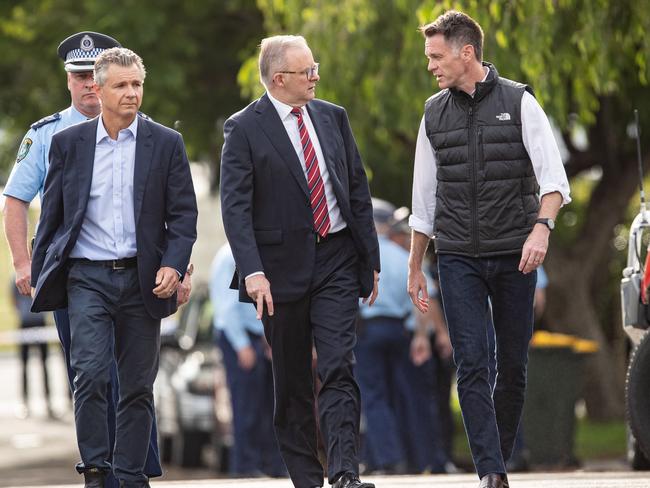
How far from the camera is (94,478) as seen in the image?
7.22 m

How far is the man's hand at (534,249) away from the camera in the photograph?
23.4 ft

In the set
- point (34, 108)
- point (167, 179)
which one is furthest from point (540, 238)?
point (34, 108)

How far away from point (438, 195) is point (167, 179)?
1.18 m

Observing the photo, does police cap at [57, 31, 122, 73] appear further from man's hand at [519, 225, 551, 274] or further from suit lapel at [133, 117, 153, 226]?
man's hand at [519, 225, 551, 274]

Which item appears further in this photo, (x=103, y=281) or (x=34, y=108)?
(x=34, y=108)

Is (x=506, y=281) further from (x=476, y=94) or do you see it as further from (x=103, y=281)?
(x=103, y=281)

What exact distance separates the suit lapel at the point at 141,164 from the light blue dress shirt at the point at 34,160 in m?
0.50

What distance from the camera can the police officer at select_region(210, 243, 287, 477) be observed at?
41.8 ft

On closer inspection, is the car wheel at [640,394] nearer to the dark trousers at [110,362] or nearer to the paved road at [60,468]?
the paved road at [60,468]

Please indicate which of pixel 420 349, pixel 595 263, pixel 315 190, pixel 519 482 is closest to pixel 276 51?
pixel 315 190

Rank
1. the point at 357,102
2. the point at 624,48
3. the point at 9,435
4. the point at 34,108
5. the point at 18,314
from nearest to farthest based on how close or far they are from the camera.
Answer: the point at 624,48 → the point at 357,102 → the point at 34,108 → the point at 9,435 → the point at 18,314

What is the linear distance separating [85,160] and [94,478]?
134cm

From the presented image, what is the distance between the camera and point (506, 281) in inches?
292

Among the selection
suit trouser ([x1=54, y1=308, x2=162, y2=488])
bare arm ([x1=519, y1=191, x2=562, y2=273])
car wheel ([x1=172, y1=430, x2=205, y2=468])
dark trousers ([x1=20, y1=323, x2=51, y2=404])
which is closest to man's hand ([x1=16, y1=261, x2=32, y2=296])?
suit trouser ([x1=54, y1=308, x2=162, y2=488])
